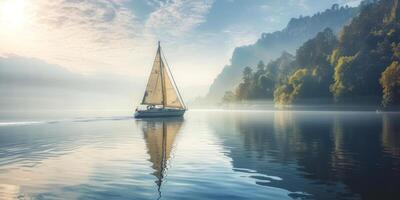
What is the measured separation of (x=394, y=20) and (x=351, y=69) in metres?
30.4

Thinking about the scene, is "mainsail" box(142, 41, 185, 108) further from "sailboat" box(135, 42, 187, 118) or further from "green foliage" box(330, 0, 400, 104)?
"green foliage" box(330, 0, 400, 104)

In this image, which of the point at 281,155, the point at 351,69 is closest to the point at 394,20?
the point at 351,69

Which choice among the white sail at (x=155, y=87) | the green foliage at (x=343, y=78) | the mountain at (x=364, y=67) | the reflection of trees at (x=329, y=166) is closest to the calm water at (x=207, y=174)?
the reflection of trees at (x=329, y=166)

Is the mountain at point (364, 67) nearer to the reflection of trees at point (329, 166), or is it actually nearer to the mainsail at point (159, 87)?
the mainsail at point (159, 87)

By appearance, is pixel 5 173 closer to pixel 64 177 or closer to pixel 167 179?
pixel 64 177

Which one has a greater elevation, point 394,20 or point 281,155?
point 394,20

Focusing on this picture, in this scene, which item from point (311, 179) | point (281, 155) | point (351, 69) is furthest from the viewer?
point (351, 69)

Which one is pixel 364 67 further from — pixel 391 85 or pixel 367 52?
pixel 391 85

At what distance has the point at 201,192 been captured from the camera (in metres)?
18.5

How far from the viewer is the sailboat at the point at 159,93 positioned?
370 feet

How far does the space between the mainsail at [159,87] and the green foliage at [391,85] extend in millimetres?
80290

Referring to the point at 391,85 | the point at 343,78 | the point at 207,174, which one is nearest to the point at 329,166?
the point at 207,174

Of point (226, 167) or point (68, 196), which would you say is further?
point (226, 167)

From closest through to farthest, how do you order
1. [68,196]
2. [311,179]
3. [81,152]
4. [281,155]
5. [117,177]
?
[68,196], [311,179], [117,177], [281,155], [81,152]
